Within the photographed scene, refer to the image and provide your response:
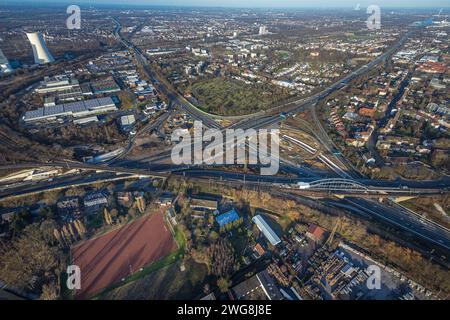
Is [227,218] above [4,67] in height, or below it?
below

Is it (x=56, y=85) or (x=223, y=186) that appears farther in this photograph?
(x=56, y=85)

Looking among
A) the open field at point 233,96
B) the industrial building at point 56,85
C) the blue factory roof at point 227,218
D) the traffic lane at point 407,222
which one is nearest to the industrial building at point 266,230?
the blue factory roof at point 227,218

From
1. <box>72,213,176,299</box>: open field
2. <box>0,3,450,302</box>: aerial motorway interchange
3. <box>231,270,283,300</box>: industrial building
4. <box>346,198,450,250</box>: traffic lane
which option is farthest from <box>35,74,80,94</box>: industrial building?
<box>346,198,450,250</box>: traffic lane

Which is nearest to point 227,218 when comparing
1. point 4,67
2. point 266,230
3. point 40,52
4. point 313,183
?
point 266,230

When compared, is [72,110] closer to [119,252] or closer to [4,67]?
[119,252]

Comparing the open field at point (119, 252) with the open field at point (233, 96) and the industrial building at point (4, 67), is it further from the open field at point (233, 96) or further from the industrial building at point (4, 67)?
the industrial building at point (4, 67)

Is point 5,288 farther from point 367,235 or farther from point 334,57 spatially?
point 334,57

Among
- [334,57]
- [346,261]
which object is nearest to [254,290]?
[346,261]
